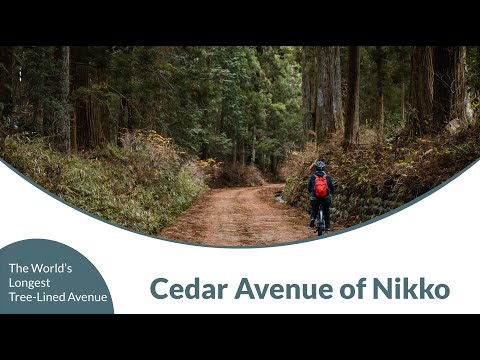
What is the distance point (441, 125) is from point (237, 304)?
4532mm

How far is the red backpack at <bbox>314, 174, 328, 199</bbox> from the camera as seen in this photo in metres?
5.48

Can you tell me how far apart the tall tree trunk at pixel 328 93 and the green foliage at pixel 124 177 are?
12.9 feet

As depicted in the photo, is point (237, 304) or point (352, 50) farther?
point (352, 50)

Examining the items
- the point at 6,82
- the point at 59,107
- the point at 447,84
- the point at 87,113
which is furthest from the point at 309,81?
the point at 6,82

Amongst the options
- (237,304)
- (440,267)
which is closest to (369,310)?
(440,267)

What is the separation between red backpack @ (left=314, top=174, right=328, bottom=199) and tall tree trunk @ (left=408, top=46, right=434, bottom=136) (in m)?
2.44

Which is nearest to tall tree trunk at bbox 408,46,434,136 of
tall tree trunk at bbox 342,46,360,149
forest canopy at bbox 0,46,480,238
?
forest canopy at bbox 0,46,480,238

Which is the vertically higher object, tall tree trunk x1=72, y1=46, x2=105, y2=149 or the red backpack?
tall tree trunk x1=72, y1=46, x2=105, y2=149

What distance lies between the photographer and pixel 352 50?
895 centimetres

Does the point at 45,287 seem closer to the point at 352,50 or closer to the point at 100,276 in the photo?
the point at 100,276

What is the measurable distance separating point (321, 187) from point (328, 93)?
7.27m

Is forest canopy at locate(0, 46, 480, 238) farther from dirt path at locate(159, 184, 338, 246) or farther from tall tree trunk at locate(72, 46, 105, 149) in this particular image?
dirt path at locate(159, 184, 338, 246)

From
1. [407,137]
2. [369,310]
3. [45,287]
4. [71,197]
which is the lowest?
[369,310]

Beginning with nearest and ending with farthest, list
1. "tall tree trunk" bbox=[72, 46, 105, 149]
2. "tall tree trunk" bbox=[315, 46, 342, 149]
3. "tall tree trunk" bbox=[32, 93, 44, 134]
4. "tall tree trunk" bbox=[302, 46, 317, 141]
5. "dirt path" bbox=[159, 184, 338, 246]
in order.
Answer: "dirt path" bbox=[159, 184, 338, 246]
"tall tree trunk" bbox=[32, 93, 44, 134]
"tall tree trunk" bbox=[72, 46, 105, 149]
"tall tree trunk" bbox=[315, 46, 342, 149]
"tall tree trunk" bbox=[302, 46, 317, 141]
